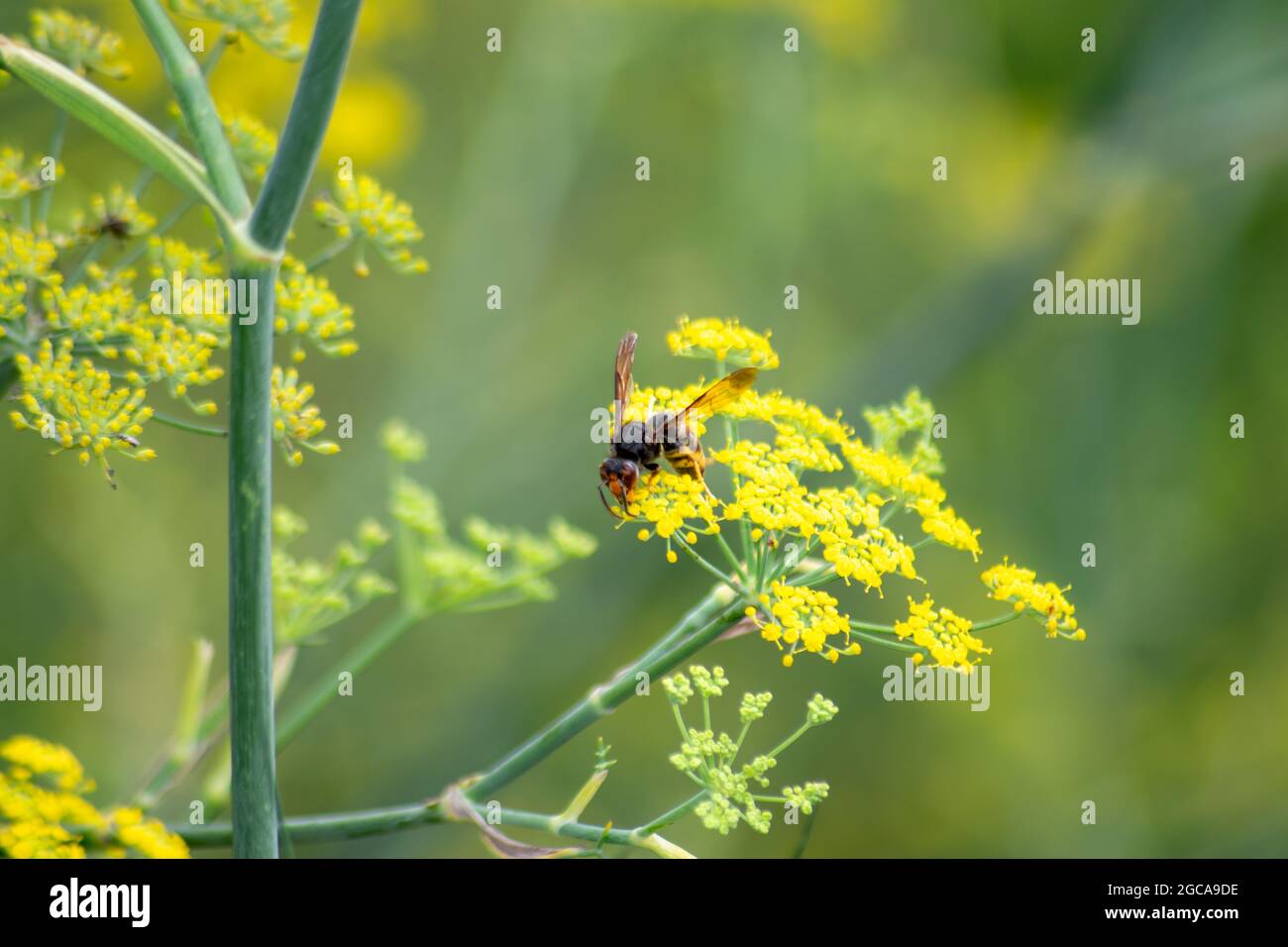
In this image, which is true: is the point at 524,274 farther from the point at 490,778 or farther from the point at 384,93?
the point at 490,778

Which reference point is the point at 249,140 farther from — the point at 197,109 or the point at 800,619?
the point at 800,619

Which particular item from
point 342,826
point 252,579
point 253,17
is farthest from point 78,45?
point 342,826

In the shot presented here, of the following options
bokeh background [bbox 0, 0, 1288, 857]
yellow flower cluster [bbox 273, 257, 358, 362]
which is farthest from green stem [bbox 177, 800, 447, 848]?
bokeh background [bbox 0, 0, 1288, 857]

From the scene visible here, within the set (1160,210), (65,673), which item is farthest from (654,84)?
(65,673)

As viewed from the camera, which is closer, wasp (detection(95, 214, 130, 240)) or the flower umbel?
the flower umbel

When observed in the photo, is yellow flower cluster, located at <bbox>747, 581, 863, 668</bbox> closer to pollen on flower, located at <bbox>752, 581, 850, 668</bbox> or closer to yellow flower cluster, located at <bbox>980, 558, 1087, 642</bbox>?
pollen on flower, located at <bbox>752, 581, 850, 668</bbox>

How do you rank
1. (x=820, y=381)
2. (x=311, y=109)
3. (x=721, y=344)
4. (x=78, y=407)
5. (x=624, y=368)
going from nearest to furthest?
(x=311, y=109) → (x=78, y=407) → (x=721, y=344) → (x=624, y=368) → (x=820, y=381)

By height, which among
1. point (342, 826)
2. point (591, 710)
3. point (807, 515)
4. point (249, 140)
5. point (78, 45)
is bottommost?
point (342, 826)
